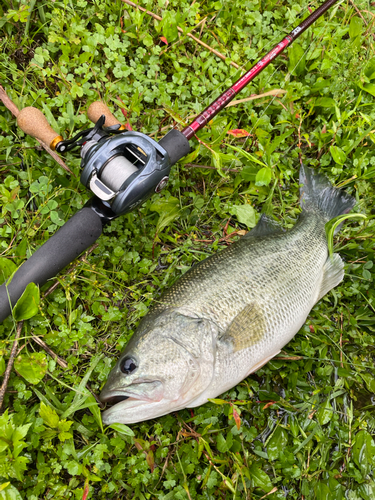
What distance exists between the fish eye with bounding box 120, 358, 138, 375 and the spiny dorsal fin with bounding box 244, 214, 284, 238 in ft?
4.25

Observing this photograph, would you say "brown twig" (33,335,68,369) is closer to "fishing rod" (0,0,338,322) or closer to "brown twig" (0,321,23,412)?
"brown twig" (0,321,23,412)

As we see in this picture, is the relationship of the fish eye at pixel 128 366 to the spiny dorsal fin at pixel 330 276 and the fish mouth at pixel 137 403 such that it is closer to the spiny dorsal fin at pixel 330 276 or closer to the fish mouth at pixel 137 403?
the fish mouth at pixel 137 403

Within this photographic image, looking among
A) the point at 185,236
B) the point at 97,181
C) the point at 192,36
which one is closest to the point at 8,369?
the point at 97,181

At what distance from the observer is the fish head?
212 centimetres

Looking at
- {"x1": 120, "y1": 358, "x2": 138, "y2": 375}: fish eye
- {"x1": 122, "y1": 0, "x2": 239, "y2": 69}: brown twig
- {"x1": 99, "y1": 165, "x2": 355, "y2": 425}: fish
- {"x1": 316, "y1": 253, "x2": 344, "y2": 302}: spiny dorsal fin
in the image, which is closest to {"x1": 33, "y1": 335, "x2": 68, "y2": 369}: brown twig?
{"x1": 99, "y1": 165, "x2": 355, "y2": 425}: fish

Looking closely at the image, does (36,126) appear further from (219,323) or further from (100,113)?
(219,323)

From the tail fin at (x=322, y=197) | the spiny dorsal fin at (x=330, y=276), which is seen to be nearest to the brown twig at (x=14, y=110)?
the tail fin at (x=322, y=197)

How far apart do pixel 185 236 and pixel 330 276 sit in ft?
4.11

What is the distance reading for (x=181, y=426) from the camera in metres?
2.55

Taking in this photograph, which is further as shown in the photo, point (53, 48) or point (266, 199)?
point (266, 199)

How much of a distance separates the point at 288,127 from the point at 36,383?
302cm

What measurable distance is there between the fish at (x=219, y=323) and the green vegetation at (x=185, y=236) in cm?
29

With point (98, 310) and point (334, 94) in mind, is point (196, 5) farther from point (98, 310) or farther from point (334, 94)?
point (98, 310)

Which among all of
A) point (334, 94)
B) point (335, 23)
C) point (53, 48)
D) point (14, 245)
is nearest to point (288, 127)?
point (334, 94)
